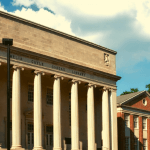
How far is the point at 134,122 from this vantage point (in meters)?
53.8

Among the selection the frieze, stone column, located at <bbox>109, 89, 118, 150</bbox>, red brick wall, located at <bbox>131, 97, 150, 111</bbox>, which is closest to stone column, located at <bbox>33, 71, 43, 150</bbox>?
the frieze

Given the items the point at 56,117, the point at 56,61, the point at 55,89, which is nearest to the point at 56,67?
the point at 56,61

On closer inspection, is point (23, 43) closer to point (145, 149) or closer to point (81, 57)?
point (81, 57)

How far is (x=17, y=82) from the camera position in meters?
32.2

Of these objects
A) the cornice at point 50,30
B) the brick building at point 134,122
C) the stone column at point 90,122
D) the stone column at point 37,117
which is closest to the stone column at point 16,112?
the stone column at point 37,117

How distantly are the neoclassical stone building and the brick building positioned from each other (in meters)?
7.82

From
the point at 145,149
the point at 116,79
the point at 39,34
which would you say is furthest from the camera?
the point at 145,149

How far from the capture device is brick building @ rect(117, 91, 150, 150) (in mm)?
50719

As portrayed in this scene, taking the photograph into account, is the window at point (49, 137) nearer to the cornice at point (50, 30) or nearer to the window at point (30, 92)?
the window at point (30, 92)

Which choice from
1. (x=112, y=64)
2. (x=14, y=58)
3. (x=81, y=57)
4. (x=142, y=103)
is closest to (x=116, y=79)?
(x=112, y=64)

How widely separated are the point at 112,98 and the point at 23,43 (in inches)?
606

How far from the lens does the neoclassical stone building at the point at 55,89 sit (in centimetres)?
3303

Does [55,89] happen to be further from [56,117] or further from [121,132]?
[121,132]

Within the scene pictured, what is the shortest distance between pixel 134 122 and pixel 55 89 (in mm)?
22732
